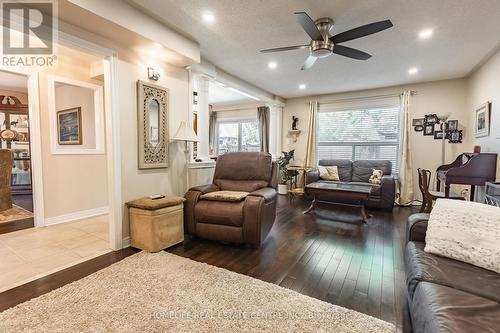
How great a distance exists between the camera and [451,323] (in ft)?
3.05

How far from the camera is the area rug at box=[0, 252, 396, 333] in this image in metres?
1.45

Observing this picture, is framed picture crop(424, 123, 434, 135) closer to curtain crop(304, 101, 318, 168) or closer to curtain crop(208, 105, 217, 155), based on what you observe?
curtain crop(304, 101, 318, 168)

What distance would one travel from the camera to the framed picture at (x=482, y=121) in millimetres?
3439

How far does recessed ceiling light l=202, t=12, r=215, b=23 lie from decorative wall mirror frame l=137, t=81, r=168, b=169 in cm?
101

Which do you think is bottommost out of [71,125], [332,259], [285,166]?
[332,259]

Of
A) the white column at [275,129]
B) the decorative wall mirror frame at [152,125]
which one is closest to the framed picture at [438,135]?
the white column at [275,129]

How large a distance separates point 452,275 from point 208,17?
2.96 metres

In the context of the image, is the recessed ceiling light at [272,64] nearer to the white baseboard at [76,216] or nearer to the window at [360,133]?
the window at [360,133]

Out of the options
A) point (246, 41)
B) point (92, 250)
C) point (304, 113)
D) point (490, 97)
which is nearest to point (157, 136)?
point (92, 250)

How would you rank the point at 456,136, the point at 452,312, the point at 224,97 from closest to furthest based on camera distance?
1. the point at 452,312
2. the point at 456,136
3. the point at 224,97

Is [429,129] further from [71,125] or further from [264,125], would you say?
[71,125]

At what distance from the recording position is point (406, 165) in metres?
4.93

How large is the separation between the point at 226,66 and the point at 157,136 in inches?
72.5

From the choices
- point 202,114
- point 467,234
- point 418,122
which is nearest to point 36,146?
point 202,114
